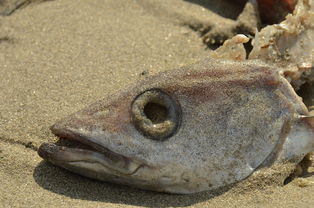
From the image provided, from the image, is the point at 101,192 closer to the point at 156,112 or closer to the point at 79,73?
the point at 156,112

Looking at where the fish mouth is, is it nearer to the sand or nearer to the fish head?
the fish head

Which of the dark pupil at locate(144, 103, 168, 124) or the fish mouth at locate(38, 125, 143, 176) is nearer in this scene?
the fish mouth at locate(38, 125, 143, 176)

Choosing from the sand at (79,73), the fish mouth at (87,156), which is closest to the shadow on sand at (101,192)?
the sand at (79,73)

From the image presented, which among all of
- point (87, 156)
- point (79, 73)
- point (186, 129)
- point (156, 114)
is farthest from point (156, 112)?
point (79, 73)

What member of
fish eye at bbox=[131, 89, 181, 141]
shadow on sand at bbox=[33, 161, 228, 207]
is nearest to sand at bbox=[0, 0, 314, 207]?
shadow on sand at bbox=[33, 161, 228, 207]

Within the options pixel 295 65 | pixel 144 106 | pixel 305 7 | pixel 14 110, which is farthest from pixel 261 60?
pixel 14 110

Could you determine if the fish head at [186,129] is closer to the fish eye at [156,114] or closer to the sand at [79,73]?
the fish eye at [156,114]
